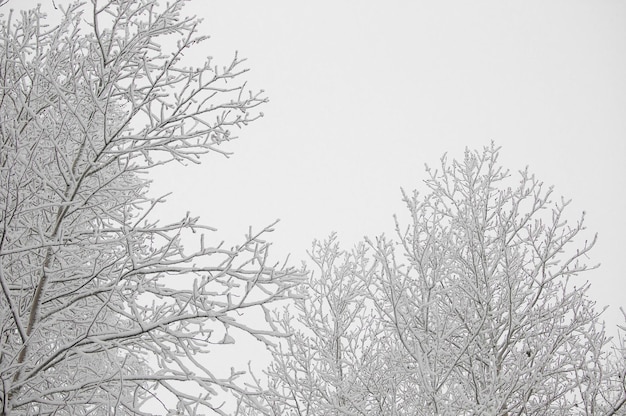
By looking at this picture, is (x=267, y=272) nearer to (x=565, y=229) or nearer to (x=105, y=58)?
(x=105, y=58)

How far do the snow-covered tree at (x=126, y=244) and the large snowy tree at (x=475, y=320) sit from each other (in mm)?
1016

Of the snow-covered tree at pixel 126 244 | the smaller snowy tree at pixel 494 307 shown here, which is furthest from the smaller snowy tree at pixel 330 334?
the snow-covered tree at pixel 126 244

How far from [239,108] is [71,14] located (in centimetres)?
238

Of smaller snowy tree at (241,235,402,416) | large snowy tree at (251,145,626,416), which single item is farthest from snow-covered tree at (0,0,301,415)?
smaller snowy tree at (241,235,402,416)

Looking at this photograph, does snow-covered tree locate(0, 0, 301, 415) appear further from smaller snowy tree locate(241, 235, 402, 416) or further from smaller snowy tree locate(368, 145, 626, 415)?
smaller snowy tree locate(241, 235, 402, 416)

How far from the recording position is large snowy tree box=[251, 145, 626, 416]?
12.7 feet

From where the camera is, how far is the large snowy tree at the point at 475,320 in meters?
3.87

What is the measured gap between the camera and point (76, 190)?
Answer: 3062 mm

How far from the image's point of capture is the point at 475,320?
4.62 metres

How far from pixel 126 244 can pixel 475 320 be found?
11.4 feet

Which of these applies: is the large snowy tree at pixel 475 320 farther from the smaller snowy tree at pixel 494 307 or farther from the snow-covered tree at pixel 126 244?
the snow-covered tree at pixel 126 244

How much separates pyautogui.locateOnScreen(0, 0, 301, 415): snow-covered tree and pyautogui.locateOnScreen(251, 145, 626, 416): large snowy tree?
3.33 ft

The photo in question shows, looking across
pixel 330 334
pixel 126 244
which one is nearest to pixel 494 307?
pixel 330 334

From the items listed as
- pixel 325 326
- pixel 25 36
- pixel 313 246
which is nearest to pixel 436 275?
pixel 325 326
